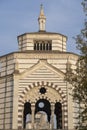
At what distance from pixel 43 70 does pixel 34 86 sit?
1762 millimetres

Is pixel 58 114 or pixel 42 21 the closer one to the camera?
pixel 58 114

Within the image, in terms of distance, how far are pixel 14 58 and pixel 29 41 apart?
3.01 metres

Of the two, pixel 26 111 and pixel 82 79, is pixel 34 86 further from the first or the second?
pixel 82 79

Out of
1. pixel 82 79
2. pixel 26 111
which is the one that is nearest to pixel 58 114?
pixel 26 111

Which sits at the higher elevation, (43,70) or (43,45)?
(43,45)

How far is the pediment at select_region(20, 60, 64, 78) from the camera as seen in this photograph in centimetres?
4025

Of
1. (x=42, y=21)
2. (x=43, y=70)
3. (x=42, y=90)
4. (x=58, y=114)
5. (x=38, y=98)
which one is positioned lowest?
(x=58, y=114)

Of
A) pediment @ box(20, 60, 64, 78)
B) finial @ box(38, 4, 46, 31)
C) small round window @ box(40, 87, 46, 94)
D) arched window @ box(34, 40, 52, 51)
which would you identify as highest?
finial @ box(38, 4, 46, 31)

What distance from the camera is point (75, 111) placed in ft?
129

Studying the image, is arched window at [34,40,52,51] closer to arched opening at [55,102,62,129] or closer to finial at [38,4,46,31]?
finial at [38,4,46,31]

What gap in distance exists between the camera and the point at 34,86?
1574 inches

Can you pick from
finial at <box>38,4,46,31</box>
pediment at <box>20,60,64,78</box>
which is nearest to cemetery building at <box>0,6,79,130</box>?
pediment at <box>20,60,64,78</box>

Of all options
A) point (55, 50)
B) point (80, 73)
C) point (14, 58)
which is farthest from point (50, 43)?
point (80, 73)

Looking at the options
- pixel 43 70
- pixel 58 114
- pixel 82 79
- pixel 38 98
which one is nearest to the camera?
pixel 82 79
